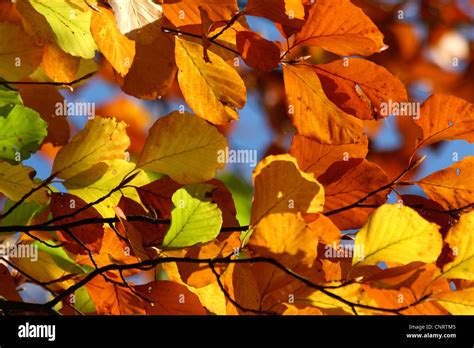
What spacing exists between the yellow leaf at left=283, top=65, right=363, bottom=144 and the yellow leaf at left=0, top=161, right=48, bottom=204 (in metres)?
0.19

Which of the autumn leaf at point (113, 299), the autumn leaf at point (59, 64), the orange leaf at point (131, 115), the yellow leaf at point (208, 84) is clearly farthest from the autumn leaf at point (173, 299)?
the orange leaf at point (131, 115)

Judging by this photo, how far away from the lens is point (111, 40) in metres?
0.51

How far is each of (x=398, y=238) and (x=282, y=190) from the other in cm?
8

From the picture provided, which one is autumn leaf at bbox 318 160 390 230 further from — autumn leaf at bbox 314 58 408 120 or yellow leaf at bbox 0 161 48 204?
yellow leaf at bbox 0 161 48 204

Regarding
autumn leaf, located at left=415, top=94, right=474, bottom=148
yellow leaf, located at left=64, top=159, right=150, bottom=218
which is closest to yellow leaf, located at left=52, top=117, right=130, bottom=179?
yellow leaf, located at left=64, top=159, right=150, bottom=218

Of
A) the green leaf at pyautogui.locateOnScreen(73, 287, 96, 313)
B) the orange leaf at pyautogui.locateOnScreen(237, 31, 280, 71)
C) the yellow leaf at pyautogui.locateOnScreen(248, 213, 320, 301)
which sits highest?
the orange leaf at pyautogui.locateOnScreen(237, 31, 280, 71)

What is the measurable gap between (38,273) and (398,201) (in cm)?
31

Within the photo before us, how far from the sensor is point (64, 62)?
26.1 inches

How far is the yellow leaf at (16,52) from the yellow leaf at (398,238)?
317 millimetres

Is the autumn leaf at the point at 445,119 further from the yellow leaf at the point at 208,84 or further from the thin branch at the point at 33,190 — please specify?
the thin branch at the point at 33,190

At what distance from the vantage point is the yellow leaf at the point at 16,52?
0.59 m

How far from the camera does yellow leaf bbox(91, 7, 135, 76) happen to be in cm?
50
